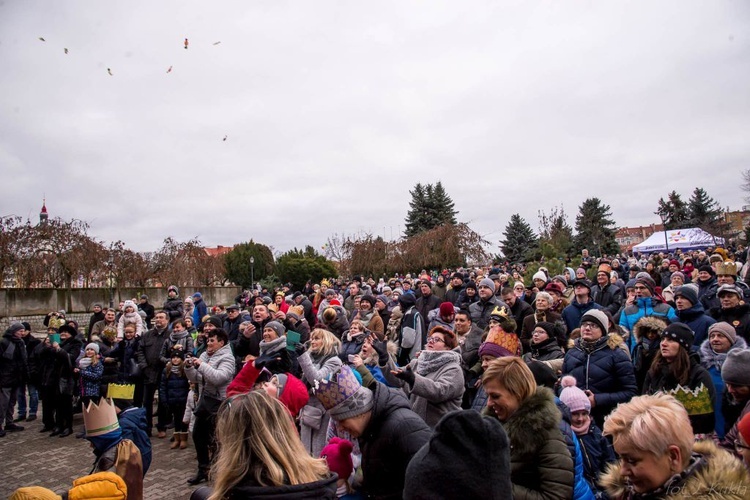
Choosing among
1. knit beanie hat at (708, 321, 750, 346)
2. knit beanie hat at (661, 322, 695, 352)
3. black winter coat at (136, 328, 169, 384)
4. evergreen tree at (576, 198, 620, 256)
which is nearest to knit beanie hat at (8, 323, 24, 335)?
black winter coat at (136, 328, 169, 384)

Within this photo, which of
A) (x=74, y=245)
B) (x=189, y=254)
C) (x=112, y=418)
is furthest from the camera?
(x=189, y=254)

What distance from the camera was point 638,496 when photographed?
2150 millimetres

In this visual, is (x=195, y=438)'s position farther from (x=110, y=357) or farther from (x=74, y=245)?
(x=74, y=245)

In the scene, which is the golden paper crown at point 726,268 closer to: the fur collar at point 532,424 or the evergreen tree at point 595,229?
the fur collar at point 532,424

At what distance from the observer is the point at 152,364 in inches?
326

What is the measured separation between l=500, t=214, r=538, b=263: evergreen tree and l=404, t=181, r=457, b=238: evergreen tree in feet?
27.7

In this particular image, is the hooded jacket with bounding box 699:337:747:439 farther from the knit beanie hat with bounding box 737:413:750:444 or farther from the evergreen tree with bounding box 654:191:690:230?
the evergreen tree with bounding box 654:191:690:230

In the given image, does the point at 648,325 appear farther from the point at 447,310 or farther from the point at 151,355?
the point at 151,355

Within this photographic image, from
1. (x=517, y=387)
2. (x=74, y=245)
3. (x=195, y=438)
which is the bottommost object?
(x=195, y=438)

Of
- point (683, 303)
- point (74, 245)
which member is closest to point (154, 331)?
point (683, 303)

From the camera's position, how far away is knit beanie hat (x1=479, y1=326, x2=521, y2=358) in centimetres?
442

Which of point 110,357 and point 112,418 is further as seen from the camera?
point 110,357

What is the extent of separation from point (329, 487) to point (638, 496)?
53.4 inches

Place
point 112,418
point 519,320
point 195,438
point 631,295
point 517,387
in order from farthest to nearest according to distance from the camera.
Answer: point 519,320
point 631,295
point 195,438
point 112,418
point 517,387
